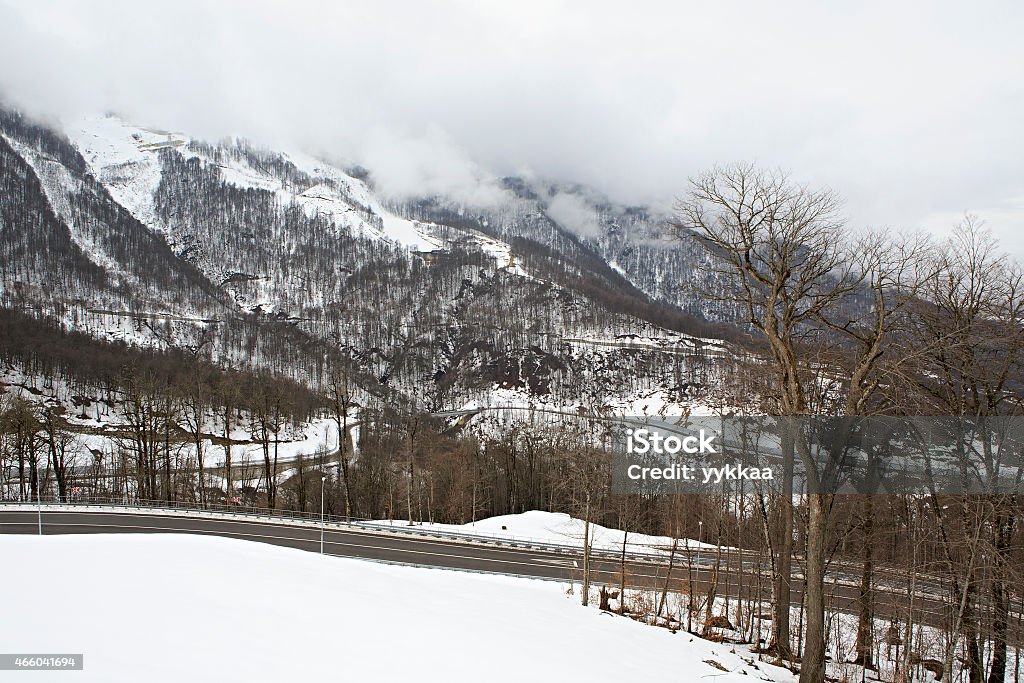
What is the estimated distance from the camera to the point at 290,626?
935 centimetres

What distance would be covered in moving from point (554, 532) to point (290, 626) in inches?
1105

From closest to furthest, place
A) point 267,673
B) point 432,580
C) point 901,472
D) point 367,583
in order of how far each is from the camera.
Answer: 1. point 267,673
2. point 367,583
3. point 901,472
4. point 432,580

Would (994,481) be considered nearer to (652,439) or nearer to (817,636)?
(817,636)

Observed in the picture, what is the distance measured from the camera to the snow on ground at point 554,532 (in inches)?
1303

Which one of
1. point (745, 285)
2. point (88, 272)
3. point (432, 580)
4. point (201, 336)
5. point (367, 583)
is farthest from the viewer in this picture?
point (88, 272)

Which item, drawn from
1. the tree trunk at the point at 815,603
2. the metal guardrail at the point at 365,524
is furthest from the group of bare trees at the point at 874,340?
the metal guardrail at the point at 365,524

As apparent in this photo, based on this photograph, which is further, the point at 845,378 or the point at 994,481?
the point at 845,378

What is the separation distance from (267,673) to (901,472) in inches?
605

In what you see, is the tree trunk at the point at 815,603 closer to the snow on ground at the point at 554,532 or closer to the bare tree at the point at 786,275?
the bare tree at the point at 786,275

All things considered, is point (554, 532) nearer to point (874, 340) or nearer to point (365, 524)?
point (365, 524)

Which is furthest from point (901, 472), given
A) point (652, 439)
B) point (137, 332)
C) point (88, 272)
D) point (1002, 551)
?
Answer: point (88, 272)

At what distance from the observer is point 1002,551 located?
41.7 ft

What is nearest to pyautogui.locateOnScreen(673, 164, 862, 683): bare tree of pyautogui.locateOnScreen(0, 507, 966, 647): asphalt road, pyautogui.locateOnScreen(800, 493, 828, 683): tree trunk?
pyautogui.locateOnScreen(800, 493, 828, 683): tree trunk

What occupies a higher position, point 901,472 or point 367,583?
point 901,472
